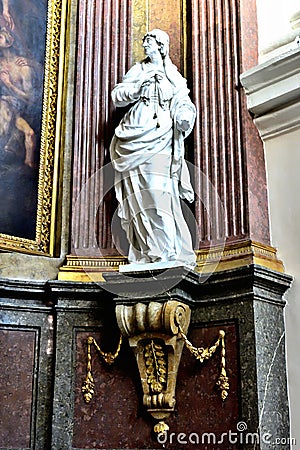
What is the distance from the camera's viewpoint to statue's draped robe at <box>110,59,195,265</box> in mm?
4461

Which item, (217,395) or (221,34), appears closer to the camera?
(217,395)

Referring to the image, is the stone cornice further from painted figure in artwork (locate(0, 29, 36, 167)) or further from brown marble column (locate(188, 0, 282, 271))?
painted figure in artwork (locate(0, 29, 36, 167))

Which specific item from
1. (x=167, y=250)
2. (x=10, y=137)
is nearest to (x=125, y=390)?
(x=167, y=250)

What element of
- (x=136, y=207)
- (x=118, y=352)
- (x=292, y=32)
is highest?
(x=292, y=32)

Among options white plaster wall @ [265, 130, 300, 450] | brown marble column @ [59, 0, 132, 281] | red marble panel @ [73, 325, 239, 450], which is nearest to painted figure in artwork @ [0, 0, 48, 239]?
brown marble column @ [59, 0, 132, 281]

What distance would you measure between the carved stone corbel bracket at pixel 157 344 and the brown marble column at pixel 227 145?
16.9 inches

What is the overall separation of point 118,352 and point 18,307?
0.66 meters

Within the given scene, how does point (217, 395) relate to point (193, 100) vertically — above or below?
below

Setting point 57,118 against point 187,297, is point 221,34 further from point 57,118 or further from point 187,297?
point 187,297

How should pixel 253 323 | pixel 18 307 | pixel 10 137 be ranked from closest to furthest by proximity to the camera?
pixel 253 323 < pixel 18 307 < pixel 10 137

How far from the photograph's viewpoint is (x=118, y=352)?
4426mm

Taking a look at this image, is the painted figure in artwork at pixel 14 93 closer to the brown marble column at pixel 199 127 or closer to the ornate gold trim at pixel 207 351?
the brown marble column at pixel 199 127

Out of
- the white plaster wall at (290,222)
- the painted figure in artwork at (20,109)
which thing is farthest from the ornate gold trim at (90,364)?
the white plaster wall at (290,222)

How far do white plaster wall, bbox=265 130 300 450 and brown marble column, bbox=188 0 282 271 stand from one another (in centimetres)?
6
